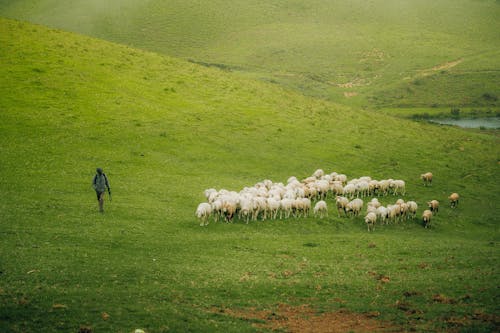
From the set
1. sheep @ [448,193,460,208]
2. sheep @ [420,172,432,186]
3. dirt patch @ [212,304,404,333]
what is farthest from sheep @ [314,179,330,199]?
dirt patch @ [212,304,404,333]

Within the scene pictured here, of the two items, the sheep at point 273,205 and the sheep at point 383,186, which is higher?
the sheep at point 383,186

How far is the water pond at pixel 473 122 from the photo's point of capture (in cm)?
7325

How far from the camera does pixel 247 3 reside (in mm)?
137500

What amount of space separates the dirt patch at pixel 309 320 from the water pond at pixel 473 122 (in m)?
65.1

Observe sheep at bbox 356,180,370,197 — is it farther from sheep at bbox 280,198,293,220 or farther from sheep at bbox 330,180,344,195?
sheep at bbox 280,198,293,220

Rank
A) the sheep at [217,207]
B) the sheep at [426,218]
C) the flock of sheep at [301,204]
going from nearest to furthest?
1. the sheep at [217,207]
2. the flock of sheep at [301,204]
3. the sheep at [426,218]

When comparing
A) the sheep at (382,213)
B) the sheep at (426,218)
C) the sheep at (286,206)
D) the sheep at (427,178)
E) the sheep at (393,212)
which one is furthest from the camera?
the sheep at (427,178)

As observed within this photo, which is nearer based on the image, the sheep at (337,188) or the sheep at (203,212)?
the sheep at (203,212)

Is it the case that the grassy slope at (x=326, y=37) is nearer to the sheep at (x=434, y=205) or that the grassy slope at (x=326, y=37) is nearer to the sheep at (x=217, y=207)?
the sheep at (x=434, y=205)

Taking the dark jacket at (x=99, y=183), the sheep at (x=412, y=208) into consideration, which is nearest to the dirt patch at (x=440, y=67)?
the sheep at (x=412, y=208)

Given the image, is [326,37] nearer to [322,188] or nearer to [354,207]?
[322,188]

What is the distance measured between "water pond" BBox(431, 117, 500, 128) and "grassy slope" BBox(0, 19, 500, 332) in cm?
1942

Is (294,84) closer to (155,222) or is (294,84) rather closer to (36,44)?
(36,44)

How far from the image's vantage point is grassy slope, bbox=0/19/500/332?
49.9 ft
